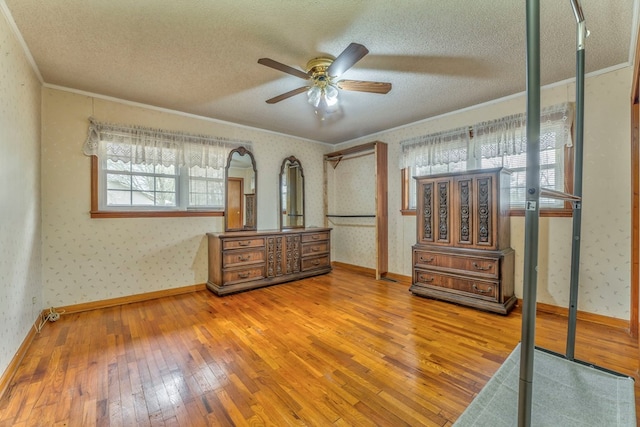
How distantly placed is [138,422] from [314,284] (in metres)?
2.73

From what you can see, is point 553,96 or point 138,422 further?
point 553,96

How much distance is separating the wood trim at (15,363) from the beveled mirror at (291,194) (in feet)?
9.93

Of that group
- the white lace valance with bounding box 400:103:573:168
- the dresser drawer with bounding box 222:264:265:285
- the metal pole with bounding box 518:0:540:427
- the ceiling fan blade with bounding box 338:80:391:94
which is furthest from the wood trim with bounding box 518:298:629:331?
the dresser drawer with bounding box 222:264:265:285

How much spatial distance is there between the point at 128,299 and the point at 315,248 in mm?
2580

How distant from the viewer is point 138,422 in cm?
145

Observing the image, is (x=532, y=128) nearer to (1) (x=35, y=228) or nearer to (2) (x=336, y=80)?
(2) (x=336, y=80)

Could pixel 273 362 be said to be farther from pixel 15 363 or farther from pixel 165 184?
pixel 165 184

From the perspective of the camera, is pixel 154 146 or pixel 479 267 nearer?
pixel 479 267

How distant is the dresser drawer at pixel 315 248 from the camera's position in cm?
439

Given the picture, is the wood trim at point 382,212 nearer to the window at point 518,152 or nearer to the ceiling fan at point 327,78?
the window at point 518,152

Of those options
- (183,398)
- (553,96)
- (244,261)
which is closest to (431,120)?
(553,96)

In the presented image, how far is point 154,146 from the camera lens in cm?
345

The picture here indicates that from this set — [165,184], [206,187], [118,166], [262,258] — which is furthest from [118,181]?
[262,258]

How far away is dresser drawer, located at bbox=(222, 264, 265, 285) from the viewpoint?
359cm
